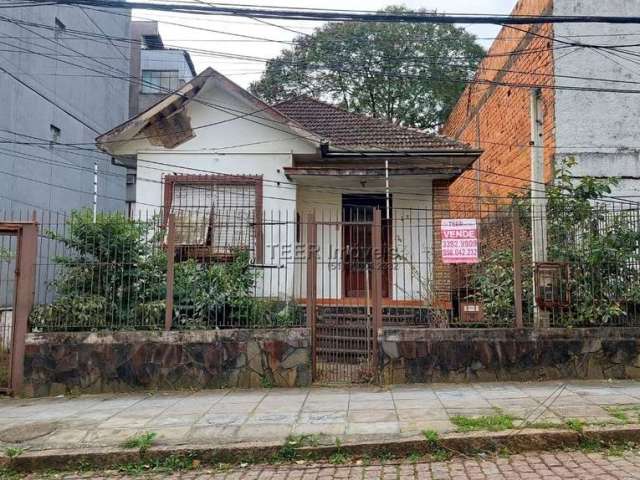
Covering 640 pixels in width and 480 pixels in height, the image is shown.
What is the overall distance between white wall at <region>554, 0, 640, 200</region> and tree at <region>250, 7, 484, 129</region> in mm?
14261

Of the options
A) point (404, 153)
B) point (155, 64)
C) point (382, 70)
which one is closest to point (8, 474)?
point (404, 153)

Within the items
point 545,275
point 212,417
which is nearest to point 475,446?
point 212,417

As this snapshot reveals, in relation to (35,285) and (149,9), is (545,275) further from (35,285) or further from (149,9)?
(35,285)

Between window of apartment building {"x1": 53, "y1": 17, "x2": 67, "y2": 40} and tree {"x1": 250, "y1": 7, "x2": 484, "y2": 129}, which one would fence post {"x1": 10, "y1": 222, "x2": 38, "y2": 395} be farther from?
tree {"x1": 250, "y1": 7, "x2": 484, "y2": 129}

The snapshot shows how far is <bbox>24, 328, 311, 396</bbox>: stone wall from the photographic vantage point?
748cm

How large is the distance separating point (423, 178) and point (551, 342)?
5.19 meters

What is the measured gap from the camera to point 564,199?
822 centimetres

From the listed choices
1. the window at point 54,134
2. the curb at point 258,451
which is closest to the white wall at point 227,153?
the window at point 54,134

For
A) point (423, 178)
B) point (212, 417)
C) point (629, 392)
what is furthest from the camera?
point (423, 178)

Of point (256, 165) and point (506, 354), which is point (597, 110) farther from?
point (256, 165)

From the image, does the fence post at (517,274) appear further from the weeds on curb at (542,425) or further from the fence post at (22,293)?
the fence post at (22,293)

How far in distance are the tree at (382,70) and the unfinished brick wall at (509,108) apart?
9.88m

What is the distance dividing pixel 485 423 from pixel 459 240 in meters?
3.16

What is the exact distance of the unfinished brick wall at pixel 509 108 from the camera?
11.0 metres
